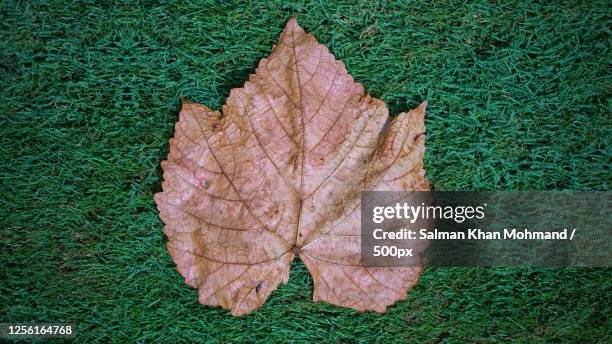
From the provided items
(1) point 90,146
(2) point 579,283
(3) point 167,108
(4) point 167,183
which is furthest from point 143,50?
(2) point 579,283

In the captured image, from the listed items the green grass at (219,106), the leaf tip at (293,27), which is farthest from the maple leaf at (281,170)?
the green grass at (219,106)

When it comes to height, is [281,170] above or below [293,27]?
below

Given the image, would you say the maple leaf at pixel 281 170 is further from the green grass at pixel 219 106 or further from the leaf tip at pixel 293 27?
the green grass at pixel 219 106

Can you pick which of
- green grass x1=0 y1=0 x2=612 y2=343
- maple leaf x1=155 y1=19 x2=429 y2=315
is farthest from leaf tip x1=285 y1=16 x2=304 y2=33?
green grass x1=0 y1=0 x2=612 y2=343

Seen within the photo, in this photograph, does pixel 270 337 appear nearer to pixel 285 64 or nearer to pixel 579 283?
pixel 285 64

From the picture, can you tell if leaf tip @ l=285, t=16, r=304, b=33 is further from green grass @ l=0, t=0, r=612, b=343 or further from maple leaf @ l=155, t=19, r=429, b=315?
green grass @ l=0, t=0, r=612, b=343
